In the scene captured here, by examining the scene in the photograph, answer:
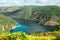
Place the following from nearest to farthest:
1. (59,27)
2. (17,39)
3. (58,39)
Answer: (17,39), (58,39), (59,27)

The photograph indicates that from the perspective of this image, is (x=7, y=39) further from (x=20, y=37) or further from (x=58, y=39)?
(x=58, y=39)

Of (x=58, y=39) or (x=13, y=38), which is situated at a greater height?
(x=13, y=38)

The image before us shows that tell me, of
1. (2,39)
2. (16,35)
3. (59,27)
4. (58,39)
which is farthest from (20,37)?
(59,27)

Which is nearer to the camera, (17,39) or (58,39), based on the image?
(17,39)

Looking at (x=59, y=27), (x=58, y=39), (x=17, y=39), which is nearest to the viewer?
(x=17, y=39)

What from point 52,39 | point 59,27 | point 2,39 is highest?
point 2,39

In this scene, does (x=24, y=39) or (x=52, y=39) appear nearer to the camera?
(x=24, y=39)

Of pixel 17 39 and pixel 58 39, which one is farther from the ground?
pixel 17 39

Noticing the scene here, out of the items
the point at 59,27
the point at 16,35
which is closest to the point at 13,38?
the point at 16,35

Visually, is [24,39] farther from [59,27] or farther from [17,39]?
[59,27]
